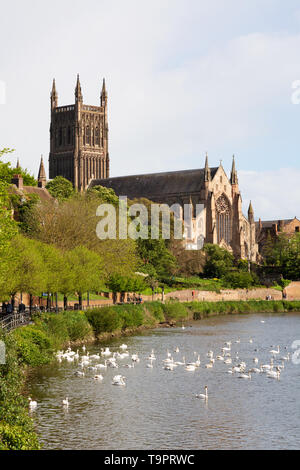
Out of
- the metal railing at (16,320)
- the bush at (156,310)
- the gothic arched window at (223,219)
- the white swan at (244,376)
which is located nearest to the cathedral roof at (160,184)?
the gothic arched window at (223,219)

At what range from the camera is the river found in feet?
81.4

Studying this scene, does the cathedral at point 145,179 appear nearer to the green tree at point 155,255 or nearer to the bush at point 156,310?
the green tree at point 155,255

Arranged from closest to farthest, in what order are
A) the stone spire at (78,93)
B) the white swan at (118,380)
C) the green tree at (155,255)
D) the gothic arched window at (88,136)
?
the white swan at (118,380), the green tree at (155,255), the stone spire at (78,93), the gothic arched window at (88,136)

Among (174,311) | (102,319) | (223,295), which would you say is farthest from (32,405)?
(223,295)

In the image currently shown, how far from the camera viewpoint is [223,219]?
13900 cm

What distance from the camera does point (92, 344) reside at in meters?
51.2

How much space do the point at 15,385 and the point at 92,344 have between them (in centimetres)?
2331

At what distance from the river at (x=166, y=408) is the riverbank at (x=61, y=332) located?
4.88 ft

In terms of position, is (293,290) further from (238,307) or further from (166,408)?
(166,408)

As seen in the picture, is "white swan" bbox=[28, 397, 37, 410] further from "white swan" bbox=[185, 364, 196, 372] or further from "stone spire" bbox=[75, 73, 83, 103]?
"stone spire" bbox=[75, 73, 83, 103]

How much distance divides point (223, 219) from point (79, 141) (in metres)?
46.8

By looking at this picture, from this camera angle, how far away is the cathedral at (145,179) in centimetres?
13688
